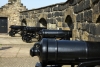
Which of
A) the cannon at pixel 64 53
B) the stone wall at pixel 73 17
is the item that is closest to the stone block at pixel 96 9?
the stone wall at pixel 73 17

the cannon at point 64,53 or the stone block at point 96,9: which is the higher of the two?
the stone block at point 96,9

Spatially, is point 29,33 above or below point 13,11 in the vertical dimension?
below

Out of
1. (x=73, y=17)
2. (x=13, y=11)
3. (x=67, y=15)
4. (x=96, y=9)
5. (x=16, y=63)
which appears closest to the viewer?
(x=96, y=9)

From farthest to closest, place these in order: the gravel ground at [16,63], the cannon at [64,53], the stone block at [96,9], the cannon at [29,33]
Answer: the cannon at [29,33] → the gravel ground at [16,63] → the stone block at [96,9] → the cannon at [64,53]

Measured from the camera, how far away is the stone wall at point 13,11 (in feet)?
57.9

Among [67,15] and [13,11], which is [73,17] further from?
[13,11]

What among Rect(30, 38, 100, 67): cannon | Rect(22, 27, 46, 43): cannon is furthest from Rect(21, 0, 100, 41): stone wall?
Rect(30, 38, 100, 67): cannon

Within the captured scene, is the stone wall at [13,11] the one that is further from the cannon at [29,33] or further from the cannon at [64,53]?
the cannon at [64,53]

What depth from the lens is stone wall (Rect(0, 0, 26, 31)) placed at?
17.6m

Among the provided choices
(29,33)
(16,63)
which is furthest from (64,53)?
(29,33)

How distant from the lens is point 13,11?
17.9 m

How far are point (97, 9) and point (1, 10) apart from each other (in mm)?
14876

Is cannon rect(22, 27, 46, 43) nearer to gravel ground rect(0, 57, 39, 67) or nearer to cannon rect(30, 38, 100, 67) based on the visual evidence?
gravel ground rect(0, 57, 39, 67)

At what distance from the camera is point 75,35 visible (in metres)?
6.23
